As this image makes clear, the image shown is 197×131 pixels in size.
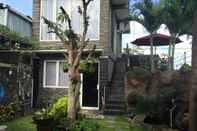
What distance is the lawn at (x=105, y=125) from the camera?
39.8 ft

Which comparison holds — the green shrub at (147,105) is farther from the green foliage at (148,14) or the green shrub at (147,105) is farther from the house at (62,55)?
the green foliage at (148,14)

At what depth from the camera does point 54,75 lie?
1936 centimetres

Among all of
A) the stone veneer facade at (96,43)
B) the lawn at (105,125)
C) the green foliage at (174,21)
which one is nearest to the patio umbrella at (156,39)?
the green foliage at (174,21)

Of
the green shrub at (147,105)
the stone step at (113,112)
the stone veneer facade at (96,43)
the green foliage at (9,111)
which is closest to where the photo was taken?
the green shrub at (147,105)

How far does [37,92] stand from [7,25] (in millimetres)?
4076

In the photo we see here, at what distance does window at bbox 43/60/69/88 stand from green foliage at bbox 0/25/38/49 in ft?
4.81

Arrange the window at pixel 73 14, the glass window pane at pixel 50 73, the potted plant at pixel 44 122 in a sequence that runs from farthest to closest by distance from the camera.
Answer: the glass window pane at pixel 50 73 < the window at pixel 73 14 < the potted plant at pixel 44 122

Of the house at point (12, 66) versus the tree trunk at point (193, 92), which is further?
the house at point (12, 66)

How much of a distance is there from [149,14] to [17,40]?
10963mm

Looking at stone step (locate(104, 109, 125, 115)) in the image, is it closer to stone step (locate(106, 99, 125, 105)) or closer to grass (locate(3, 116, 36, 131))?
stone step (locate(106, 99, 125, 105))

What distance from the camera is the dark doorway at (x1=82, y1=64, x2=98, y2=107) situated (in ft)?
60.6

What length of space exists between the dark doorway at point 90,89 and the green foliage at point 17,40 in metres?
3.21

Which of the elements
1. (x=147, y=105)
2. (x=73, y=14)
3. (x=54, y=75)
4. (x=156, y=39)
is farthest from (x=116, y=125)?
(x=156, y=39)

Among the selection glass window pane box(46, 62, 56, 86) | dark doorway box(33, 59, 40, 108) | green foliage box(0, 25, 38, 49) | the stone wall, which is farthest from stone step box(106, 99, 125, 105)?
green foliage box(0, 25, 38, 49)
